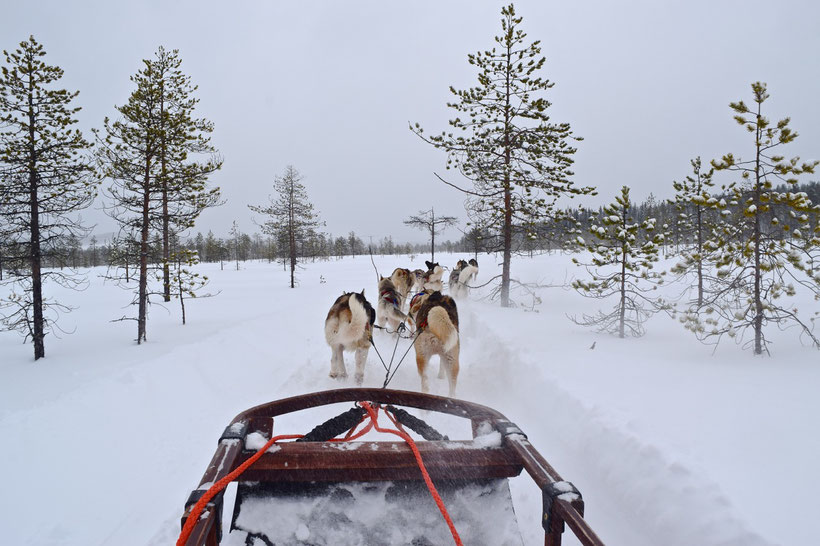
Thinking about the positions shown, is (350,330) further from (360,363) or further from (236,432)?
(236,432)

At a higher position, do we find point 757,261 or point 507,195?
point 507,195

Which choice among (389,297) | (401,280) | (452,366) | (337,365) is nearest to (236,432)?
(452,366)

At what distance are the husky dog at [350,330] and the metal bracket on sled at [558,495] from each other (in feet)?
11.9

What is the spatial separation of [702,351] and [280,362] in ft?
24.3

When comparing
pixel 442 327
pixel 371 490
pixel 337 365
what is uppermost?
pixel 442 327

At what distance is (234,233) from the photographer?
5597 cm

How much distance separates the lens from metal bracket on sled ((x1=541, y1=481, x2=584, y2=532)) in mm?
1453

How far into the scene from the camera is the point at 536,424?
14.0 ft

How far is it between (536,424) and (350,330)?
275 centimetres

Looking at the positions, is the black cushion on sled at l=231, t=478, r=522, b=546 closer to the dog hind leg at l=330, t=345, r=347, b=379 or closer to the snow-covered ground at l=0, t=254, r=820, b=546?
the snow-covered ground at l=0, t=254, r=820, b=546

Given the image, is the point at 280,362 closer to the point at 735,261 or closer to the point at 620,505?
the point at 620,505

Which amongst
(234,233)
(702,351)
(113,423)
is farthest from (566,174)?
(234,233)

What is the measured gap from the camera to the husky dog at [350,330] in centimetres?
501

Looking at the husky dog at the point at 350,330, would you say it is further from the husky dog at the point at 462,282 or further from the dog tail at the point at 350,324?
the husky dog at the point at 462,282
